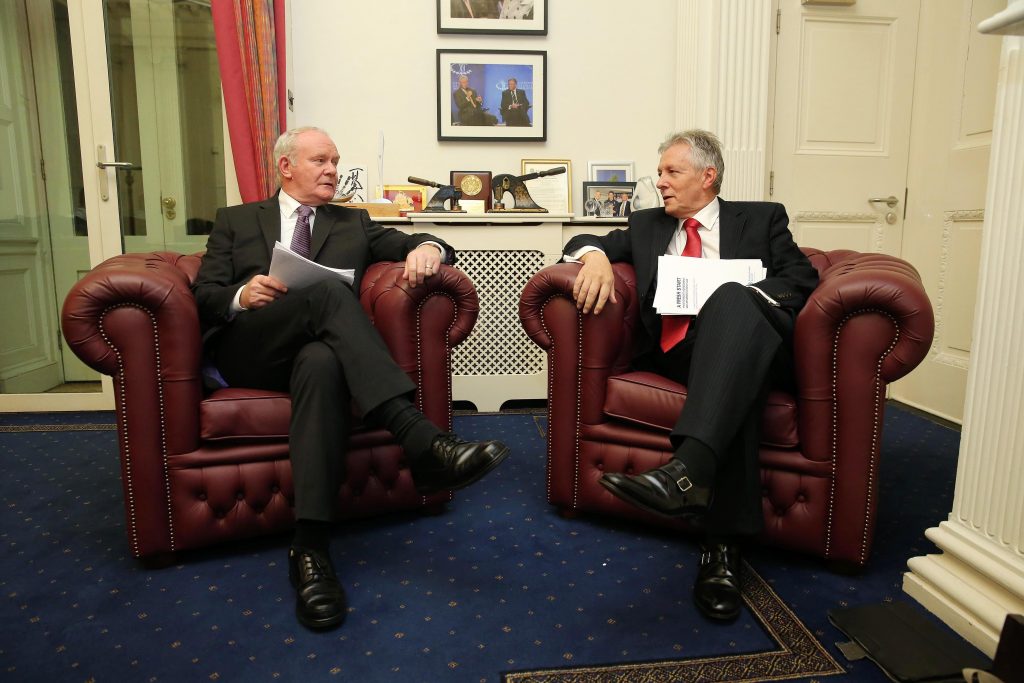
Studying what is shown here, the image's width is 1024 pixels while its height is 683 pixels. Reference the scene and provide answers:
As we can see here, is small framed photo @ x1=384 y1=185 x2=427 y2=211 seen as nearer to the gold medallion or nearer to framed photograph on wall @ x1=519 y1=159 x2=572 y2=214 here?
the gold medallion

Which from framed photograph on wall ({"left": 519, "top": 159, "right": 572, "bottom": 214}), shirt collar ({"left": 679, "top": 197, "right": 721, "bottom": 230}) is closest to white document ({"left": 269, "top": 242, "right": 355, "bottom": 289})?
shirt collar ({"left": 679, "top": 197, "right": 721, "bottom": 230})

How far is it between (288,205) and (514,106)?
62.4 inches

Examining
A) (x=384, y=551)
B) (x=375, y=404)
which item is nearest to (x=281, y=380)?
(x=375, y=404)

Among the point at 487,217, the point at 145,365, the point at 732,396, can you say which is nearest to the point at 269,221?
the point at 145,365

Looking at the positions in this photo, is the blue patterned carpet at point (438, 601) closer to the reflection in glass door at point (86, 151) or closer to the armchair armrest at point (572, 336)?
the armchair armrest at point (572, 336)

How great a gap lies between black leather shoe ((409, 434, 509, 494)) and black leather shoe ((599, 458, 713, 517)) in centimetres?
28

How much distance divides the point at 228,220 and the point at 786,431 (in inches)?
66.6

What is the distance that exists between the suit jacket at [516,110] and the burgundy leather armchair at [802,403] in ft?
5.52

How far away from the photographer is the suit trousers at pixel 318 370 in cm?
158

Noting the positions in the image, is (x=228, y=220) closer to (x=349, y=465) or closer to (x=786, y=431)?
(x=349, y=465)

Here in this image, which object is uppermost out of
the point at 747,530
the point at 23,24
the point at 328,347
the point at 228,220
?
the point at 23,24

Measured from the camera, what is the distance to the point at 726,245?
2.03 metres

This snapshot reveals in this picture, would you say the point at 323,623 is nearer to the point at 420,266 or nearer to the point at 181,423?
the point at 181,423

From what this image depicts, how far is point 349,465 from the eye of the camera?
1.86 meters
